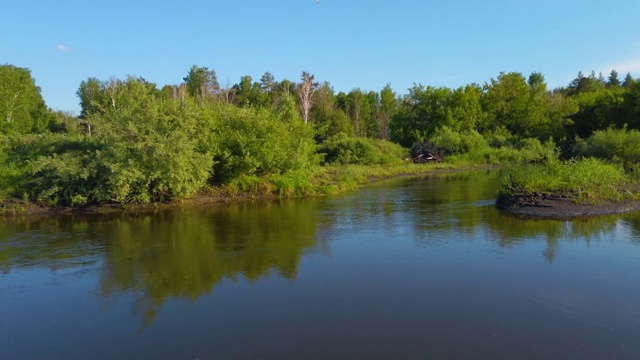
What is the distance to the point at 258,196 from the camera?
86.1 ft

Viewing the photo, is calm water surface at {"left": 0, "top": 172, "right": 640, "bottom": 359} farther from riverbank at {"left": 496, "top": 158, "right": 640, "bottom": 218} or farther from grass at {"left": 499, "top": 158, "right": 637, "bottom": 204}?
grass at {"left": 499, "top": 158, "right": 637, "bottom": 204}

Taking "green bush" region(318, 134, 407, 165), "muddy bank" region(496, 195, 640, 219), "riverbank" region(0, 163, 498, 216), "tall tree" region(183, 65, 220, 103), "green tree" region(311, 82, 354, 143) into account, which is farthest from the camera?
"tall tree" region(183, 65, 220, 103)

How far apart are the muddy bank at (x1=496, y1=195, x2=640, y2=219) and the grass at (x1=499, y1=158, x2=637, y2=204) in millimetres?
247

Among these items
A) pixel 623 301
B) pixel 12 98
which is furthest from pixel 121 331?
pixel 12 98

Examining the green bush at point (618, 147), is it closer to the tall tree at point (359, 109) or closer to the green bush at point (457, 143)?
the green bush at point (457, 143)

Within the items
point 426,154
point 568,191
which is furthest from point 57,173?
point 426,154

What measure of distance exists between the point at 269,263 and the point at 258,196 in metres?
13.6

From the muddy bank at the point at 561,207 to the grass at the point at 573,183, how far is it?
0.81 ft

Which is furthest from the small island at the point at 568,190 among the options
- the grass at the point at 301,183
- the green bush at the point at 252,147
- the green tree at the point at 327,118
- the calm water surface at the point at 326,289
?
the green tree at the point at 327,118

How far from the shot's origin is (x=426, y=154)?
49.7 m

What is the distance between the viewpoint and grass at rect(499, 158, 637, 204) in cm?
1884

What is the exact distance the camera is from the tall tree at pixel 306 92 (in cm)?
6078

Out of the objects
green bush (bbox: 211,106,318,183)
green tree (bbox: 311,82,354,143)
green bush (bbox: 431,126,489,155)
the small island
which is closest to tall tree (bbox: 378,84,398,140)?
green tree (bbox: 311,82,354,143)

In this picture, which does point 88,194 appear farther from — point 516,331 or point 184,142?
point 516,331
